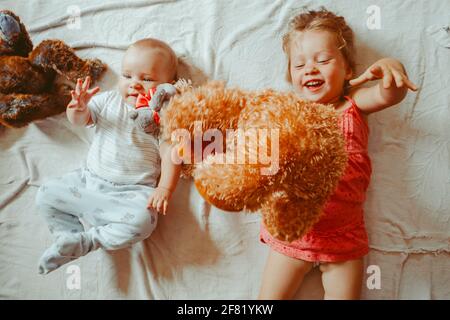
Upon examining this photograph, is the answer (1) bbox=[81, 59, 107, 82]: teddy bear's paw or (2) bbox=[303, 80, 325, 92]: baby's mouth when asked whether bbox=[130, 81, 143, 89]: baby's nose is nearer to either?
(1) bbox=[81, 59, 107, 82]: teddy bear's paw

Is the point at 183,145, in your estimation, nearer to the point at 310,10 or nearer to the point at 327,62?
the point at 327,62

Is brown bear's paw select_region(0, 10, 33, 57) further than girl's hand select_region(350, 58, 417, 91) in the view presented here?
Yes

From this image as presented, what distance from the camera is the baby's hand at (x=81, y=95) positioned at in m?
0.80

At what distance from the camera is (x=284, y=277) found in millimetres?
803

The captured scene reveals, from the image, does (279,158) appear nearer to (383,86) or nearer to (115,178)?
(383,86)

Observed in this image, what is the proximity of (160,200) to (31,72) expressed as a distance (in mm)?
413

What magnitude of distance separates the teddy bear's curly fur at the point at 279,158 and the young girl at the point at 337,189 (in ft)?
0.83

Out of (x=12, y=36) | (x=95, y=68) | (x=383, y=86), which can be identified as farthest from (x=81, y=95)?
(x=383, y=86)

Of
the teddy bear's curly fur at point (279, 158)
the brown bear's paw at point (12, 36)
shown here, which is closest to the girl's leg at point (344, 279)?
the teddy bear's curly fur at point (279, 158)

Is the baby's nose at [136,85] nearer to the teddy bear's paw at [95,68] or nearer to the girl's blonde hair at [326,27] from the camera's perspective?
the teddy bear's paw at [95,68]

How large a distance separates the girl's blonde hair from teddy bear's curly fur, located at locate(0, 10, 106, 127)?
0.44 metres

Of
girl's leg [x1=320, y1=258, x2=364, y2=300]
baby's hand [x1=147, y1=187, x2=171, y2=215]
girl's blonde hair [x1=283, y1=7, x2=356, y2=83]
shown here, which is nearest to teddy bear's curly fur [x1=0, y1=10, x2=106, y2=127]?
baby's hand [x1=147, y1=187, x2=171, y2=215]

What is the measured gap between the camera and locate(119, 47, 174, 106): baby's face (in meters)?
0.82
